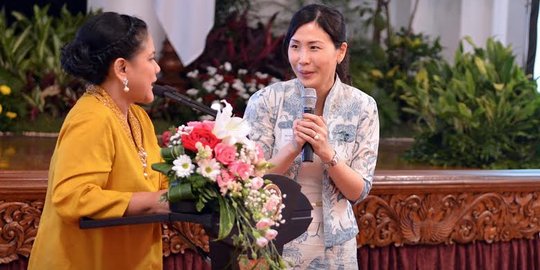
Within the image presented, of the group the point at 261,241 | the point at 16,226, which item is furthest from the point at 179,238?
the point at 261,241

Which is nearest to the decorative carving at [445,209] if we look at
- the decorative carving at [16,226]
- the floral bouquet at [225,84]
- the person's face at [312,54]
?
the decorative carving at [16,226]

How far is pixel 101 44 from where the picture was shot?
2.16 meters

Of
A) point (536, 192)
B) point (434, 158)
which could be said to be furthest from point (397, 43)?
point (536, 192)

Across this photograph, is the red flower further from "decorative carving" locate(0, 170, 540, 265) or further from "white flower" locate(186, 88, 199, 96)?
"white flower" locate(186, 88, 199, 96)

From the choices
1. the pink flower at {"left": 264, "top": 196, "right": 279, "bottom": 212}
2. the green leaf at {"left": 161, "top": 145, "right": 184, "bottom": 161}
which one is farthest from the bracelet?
the green leaf at {"left": 161, "top": 145, "right": 184, "bottom": 161}

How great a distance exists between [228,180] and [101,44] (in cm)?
43

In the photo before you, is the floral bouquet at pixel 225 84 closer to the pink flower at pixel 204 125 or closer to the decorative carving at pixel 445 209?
the decorative carving at pixel 445 209

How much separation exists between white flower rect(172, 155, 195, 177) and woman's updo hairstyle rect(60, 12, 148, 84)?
0.29 meters

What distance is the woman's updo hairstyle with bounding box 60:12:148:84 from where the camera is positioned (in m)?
2.16

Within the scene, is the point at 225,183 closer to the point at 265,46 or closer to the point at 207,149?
the point at 207,149

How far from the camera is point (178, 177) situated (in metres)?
2.08

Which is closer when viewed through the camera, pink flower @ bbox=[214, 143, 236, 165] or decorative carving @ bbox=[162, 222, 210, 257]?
pink flower @ bbox=[214, 143, 236, 165]

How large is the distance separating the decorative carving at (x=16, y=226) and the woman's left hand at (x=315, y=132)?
4.24ft

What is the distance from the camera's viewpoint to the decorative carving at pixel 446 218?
3857 mm
